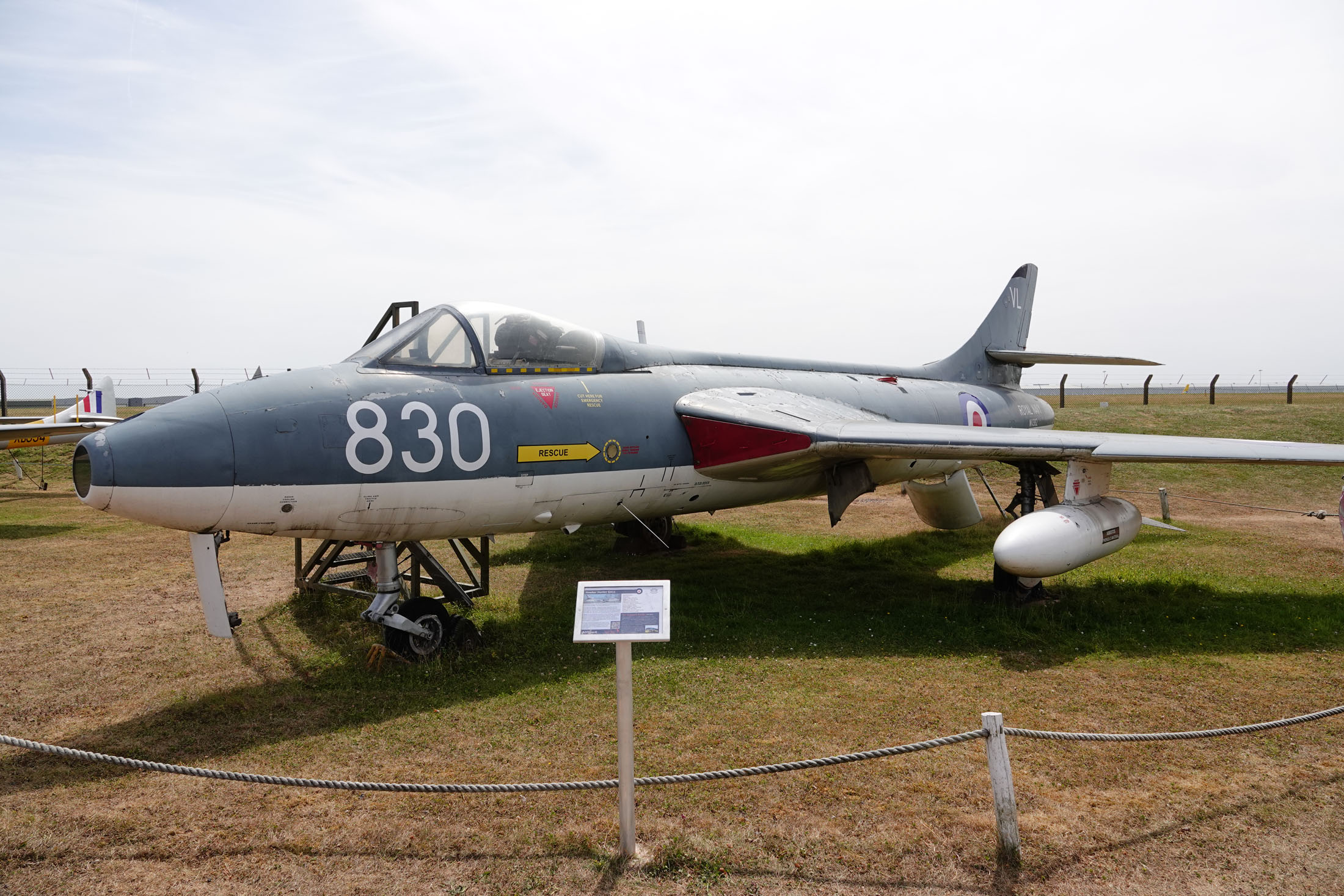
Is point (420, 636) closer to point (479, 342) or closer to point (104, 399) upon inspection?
point (479, 342)

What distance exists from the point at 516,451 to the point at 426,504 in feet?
2.86

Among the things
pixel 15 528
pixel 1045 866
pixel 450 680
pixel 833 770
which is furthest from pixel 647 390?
pixel 15 528

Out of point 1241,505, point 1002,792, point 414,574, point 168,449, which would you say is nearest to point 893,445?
point 1002,792

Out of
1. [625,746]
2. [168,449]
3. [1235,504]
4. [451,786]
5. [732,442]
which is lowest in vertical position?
[1235,504]

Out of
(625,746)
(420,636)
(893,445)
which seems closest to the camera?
(625,746)

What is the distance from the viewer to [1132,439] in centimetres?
802

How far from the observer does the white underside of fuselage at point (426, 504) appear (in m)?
5.36

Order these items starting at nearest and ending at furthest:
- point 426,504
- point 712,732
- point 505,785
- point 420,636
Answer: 1. point 505,785
2. point 712,732
3. point 426,504
4. point 420,636

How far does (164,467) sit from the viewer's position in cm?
522

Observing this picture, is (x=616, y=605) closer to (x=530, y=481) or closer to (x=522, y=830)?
(x=522, y=830)

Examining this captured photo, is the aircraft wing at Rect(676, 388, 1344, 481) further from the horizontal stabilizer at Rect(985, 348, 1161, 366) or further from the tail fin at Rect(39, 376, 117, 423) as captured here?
the tail fin at Rect(39, 376, 117, 423)

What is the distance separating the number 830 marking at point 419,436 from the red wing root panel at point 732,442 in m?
2.37

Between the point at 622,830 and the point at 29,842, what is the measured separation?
3.01 meters

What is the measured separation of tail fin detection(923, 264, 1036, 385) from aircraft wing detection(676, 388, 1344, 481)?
17.6ft
